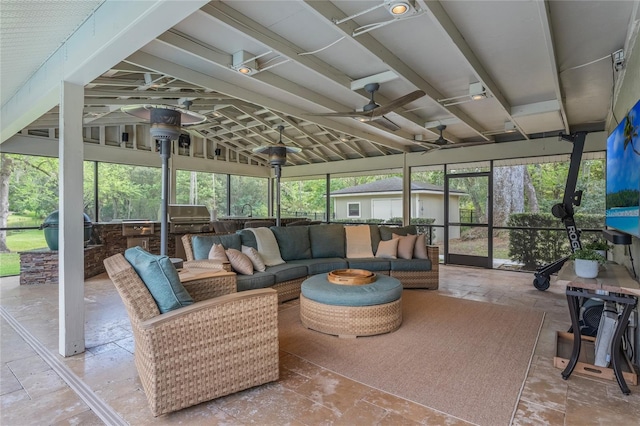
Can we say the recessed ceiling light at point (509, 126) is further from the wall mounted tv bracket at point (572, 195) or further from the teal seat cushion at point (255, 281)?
the teal seat cushion at point (255, 281)

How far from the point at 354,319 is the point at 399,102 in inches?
96.3

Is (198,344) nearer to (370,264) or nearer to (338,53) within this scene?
(338,53)

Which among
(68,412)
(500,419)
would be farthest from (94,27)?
(500,419)

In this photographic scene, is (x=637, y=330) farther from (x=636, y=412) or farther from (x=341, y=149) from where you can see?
(x=341, y=149)

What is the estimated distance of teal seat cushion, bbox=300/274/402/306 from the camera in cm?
333

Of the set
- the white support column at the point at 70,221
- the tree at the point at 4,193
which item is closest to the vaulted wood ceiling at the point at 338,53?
the white support column at the point at 70,221

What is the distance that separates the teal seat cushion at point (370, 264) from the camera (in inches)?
200

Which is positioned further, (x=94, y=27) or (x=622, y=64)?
(x=622, y=64)

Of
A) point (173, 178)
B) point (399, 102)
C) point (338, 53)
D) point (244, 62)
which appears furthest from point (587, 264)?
point (173, 178)

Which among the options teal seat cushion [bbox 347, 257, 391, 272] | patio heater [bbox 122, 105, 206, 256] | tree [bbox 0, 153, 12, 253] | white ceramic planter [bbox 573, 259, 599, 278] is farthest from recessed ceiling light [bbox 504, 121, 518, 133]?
tree [bbox 0, 153, 12, 253]

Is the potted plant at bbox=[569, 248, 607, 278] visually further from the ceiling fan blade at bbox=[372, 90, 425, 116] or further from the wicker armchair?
the wicker armchair

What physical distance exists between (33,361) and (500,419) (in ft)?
12.0

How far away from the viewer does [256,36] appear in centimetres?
314

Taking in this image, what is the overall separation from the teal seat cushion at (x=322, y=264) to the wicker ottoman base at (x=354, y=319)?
4.50ft
